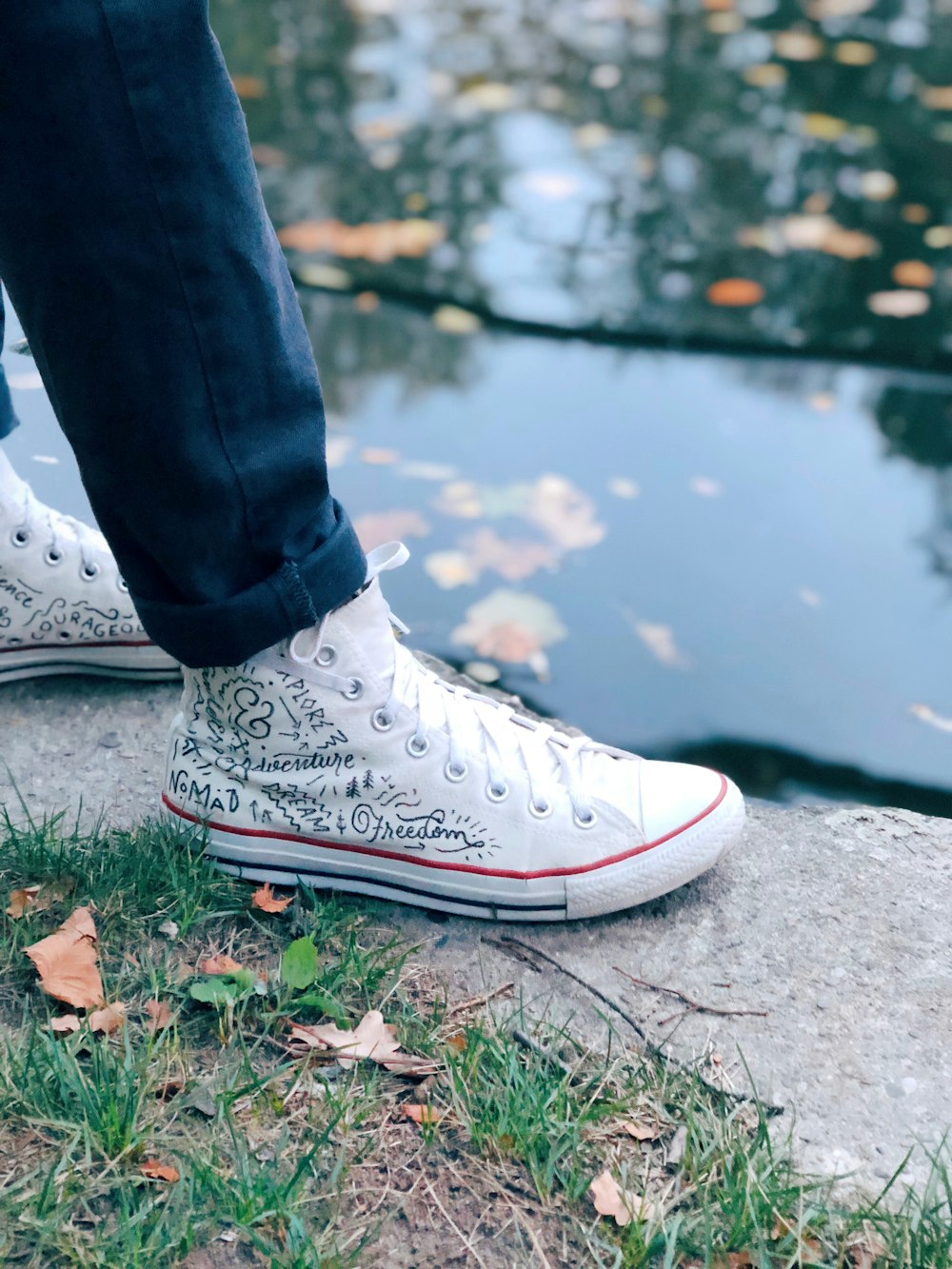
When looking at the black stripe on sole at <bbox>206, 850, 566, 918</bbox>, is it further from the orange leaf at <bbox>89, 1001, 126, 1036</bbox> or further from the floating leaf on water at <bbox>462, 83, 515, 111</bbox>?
the floating leaf on water at <bbox>462, 83, 515, 111</bbox>

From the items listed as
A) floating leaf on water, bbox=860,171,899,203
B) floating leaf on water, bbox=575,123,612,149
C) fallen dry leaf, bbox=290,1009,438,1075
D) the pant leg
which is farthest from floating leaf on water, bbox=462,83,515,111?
Result: fallen dry leaf, bbox=290,1009,438,1075

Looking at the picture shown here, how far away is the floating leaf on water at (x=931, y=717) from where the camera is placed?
1.92 metres

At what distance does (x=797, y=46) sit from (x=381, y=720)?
3741 mm

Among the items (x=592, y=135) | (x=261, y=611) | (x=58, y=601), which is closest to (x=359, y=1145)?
(x=261, y=611)

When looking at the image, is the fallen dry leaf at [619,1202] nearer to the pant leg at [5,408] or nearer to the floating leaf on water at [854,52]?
the pant leg at [5,408]

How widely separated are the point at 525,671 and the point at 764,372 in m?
1.08

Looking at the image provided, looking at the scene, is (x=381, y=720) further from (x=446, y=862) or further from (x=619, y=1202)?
(x=619, y=1202)

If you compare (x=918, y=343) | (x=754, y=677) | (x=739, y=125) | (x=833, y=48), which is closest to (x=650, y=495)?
(x=754, y=677)

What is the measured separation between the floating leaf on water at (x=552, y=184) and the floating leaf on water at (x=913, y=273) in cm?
90

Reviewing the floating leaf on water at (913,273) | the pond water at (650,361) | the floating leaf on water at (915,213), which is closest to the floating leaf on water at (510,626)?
the pond water at (650,361)

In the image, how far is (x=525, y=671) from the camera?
6.57ft

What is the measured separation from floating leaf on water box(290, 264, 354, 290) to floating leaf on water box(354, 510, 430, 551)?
33.2 inches

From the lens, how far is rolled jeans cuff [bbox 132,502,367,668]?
118cm

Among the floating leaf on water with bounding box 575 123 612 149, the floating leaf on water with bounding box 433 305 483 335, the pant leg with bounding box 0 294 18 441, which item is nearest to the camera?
the pant leg with bounding box 0 294 18 441
